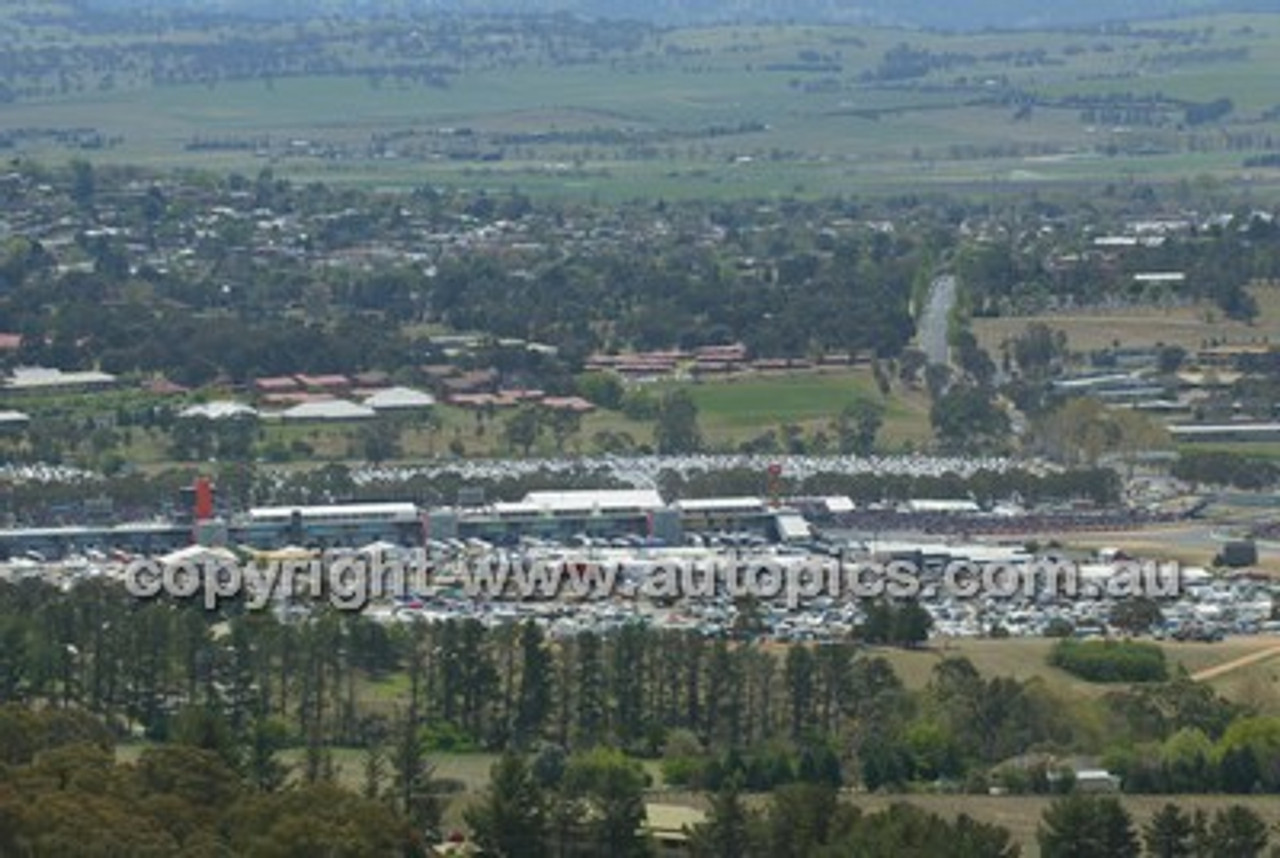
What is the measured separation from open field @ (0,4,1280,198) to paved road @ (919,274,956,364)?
25822mm

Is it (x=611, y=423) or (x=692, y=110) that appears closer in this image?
(x=611, y=423)

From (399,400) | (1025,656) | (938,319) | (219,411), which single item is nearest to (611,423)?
(399,400)

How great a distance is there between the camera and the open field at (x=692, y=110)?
114 meters

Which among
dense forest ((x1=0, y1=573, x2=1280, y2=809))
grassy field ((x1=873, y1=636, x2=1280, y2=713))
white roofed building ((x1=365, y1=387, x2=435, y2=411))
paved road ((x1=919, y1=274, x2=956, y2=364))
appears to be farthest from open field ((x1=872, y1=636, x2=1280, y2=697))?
paved road ((x1=919, y1=274, x2=956, y2=364))

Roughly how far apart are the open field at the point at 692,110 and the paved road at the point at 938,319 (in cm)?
2582

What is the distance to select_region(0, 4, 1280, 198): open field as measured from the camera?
11431 centimetres

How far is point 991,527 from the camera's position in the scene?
52812 mm

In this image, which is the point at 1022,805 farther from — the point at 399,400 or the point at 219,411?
the point at 399,400

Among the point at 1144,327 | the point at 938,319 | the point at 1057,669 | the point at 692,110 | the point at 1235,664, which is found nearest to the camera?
the point at 1057,669

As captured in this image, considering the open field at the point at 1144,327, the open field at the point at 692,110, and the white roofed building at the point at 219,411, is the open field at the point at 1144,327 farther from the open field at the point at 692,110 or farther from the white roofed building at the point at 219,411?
the open field at the point at 692,110

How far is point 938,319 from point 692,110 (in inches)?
2559

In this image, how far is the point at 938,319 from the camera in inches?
2972

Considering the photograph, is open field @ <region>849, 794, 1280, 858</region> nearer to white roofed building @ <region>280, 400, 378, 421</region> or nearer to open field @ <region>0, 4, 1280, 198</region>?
white roofed building @ <region>280, 400, 378, 421</region>

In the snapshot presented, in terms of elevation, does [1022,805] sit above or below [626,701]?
below
